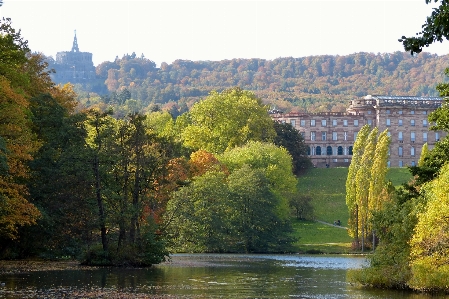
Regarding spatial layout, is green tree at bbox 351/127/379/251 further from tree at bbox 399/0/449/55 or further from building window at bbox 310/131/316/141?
building window at bbox 310/131/316/141

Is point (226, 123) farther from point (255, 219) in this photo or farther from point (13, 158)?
point (13, 158)

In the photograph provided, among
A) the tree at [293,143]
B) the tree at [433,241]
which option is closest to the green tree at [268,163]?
the tree at [293,143]

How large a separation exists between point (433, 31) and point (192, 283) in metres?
20.0

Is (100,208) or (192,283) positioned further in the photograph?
(100,208)

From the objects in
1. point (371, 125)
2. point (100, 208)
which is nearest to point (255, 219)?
point (100, 208)

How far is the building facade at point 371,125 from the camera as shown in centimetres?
13850

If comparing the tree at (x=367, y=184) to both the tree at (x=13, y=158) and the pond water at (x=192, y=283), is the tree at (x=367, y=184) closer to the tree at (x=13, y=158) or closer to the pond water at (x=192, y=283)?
the pond water at (x=192, y=283)

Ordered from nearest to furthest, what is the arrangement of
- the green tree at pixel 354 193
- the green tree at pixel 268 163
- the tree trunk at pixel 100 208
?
the tree trunk at pixel 100 208 → the green tree at pixel 354 193 → the green tree at pixel 268 163

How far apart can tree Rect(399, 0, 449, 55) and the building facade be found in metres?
121

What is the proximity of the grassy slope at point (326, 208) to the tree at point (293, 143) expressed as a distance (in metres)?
1.44

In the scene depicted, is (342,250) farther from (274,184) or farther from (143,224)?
(143,224)

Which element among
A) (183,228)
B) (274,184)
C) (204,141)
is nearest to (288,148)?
(204,141)

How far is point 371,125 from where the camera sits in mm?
141500

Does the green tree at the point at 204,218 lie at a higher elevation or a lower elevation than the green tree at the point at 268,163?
lower
